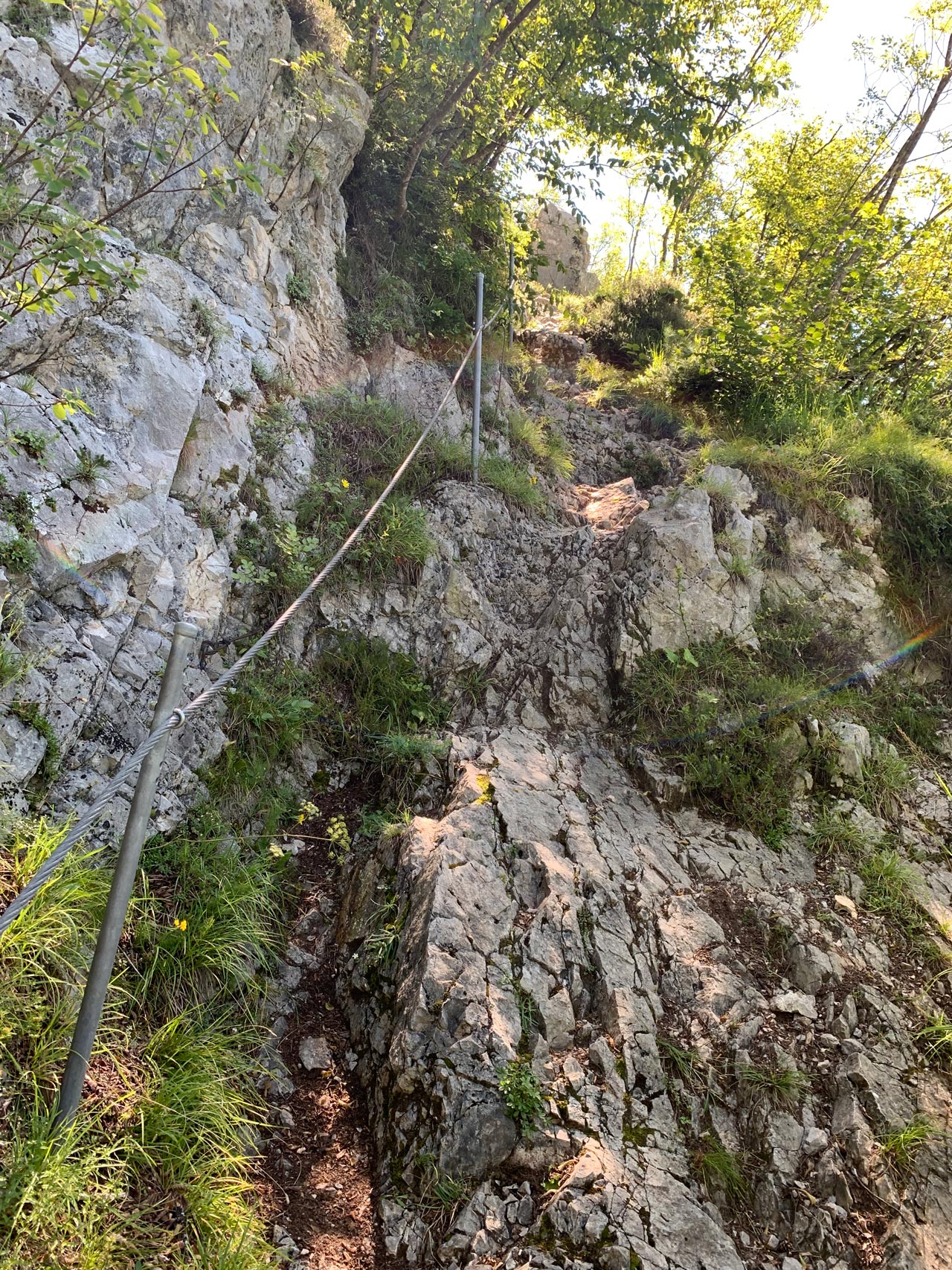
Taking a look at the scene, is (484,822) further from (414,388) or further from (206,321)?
(414,388)

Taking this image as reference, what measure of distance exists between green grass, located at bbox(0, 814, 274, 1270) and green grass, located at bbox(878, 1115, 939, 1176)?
109 inches

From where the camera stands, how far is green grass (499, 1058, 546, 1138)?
→ 2963 mm

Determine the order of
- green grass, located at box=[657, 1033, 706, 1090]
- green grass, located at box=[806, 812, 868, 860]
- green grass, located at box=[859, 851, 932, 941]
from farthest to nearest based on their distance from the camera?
green grass, located at box=[806, 812, 868, 860] < green grass, located at box=[859, 851, 932, 941] < green grass, located at box=[657, 1033, 706, 1090]

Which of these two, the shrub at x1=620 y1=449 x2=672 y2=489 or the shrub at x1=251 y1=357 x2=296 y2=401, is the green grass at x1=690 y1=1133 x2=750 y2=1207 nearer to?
the shrub at x1=251 y1=357 x2=296 y2=401

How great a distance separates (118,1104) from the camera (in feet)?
8.57

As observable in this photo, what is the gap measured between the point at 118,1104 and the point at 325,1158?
100cm

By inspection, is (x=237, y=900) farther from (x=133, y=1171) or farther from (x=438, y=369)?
Result: (x=438, y=369)

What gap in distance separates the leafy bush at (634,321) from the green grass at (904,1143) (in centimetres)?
1066

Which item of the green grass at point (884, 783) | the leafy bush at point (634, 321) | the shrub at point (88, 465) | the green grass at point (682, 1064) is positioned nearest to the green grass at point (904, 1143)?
the green grass at point (682, 1064)

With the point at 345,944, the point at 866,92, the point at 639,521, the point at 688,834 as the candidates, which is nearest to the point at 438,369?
the point at 639,521

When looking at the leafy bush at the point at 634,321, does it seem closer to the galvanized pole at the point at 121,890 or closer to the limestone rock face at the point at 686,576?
the limestone rock face at the point at 686,576

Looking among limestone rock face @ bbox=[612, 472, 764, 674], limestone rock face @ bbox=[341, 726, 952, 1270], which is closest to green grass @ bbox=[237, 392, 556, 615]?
limestone rock face @ bbox=[612, 472, 764, 674]

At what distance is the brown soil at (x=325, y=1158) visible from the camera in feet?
9.09

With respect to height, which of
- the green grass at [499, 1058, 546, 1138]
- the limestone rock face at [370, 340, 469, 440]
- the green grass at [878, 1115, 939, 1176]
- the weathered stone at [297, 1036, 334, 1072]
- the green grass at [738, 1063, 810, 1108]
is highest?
the limestone rock face at [370, 340, 469, 440]
